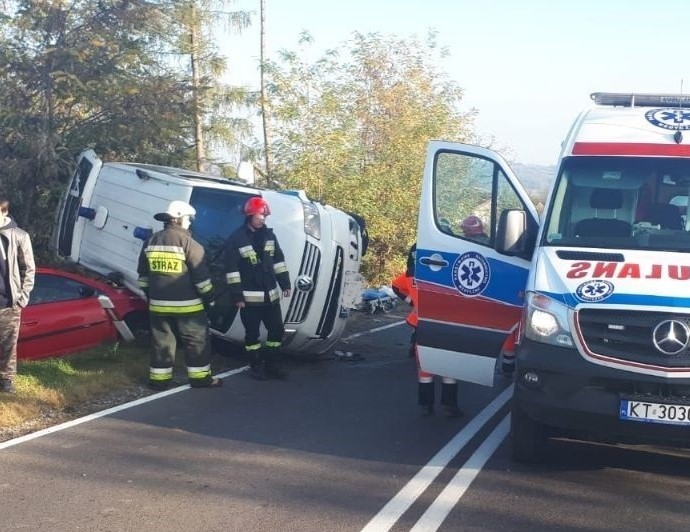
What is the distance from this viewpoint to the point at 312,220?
388 inches

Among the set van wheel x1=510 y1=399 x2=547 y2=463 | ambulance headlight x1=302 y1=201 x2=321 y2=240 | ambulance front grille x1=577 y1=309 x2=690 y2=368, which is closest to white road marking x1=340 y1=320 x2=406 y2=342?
ambulance headlight x1=302 y1=201 x2=321 y2=240

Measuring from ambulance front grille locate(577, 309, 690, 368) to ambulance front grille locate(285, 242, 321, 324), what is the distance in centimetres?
448

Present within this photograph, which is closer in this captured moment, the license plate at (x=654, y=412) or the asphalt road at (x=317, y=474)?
the asphalt road at (x=317, y=474)

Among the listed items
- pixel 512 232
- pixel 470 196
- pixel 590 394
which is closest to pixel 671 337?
pixel 590 394

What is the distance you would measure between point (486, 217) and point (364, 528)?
283 centimetres

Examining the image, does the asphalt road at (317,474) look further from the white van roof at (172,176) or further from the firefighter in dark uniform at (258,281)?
the white van roof at (172,176)

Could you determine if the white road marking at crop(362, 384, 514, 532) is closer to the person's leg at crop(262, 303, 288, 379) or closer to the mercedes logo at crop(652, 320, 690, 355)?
the mercedes logo at crop(652, 320, 690, 355)

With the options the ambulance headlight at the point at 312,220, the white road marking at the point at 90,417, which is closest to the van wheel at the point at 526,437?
the white road marking at the point at 90,417

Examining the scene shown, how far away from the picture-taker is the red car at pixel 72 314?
31.0ft

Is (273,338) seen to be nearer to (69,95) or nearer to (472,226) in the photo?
(472,226)

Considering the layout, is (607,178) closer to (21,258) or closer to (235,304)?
(235,304)

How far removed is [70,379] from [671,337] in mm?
5613

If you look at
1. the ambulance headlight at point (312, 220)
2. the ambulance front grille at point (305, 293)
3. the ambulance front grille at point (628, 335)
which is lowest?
the ambulance front grille at point (305, 293)

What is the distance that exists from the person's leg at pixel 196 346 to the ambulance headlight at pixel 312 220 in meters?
1.68
